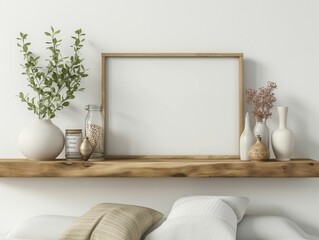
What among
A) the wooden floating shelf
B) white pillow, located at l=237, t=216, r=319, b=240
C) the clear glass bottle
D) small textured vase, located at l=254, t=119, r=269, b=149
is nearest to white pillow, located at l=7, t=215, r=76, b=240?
the wooden floating shelf

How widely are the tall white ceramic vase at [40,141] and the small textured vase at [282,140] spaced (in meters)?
0.91

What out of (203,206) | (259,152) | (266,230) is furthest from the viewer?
(259,152)

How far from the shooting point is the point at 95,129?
2408 millimetres

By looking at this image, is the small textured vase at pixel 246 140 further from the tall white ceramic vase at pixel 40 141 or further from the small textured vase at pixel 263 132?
the tall white ceramic vase at pixel 40 141

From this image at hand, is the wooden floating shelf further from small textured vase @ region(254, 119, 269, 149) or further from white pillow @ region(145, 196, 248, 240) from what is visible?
white pillow @ region(145, 196, 248, 240)

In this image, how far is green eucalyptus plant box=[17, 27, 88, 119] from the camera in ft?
7.94

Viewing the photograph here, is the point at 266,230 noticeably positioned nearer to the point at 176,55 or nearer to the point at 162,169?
the point at 162,169

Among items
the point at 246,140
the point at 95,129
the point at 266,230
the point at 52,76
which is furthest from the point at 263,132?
the point at 52,76

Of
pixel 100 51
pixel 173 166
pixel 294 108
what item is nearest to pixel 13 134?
pixel 100 51

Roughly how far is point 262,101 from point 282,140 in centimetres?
18

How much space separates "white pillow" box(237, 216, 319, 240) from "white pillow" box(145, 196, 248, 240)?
9cm

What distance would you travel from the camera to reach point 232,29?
250cm

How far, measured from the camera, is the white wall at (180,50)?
2.49 metres

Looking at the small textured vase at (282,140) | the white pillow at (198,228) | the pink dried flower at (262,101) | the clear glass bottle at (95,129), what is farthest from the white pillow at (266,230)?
the clear glass bottle at (95,129)
